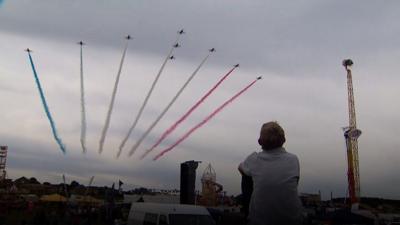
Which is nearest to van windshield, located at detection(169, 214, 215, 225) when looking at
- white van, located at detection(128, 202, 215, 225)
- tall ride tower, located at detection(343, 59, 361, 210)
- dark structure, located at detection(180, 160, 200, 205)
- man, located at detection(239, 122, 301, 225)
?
white van, located at detection(128, 202, 215, 225)

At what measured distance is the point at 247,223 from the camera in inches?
164

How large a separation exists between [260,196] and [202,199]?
69792mm

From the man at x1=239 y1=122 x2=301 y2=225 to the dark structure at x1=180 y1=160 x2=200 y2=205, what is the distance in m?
31.7

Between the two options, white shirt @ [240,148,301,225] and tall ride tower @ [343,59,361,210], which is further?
tall ride tower @ [343,59,361,210]

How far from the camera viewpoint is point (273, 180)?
155 inches

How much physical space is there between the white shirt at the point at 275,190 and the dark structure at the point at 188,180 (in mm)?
31761

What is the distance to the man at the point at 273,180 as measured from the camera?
389 centimetres

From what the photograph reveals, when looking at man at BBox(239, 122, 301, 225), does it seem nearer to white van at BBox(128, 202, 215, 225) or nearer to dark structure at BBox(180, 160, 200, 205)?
white van at BBox(128, 202, 215, 225)

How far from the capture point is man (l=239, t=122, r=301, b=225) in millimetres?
3889

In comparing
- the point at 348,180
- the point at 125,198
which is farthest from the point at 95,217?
A: the point at 348,180

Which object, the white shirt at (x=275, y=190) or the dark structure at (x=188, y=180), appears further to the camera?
the dark structure at (x=188, y=180)

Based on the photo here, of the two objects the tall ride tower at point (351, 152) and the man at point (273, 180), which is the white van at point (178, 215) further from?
the tall ride tower at point (351, 152)

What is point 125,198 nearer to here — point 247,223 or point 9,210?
point 9,210

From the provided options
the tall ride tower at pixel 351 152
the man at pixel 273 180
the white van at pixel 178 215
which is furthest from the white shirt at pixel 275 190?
the tall ride tower at pixel 351 152
